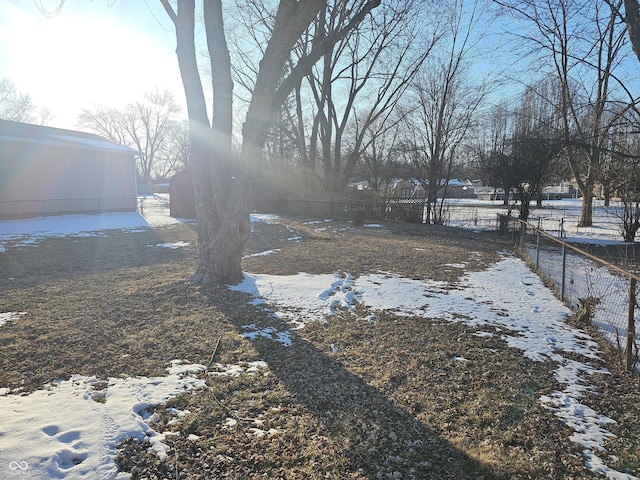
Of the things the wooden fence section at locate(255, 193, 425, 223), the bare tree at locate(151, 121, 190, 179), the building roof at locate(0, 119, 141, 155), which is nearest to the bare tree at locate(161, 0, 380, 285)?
the wooden fence section at locate(255, 193, 425, 223)

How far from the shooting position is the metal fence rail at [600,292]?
135 inches

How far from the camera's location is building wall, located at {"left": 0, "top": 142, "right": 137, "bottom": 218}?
1667 centimetres

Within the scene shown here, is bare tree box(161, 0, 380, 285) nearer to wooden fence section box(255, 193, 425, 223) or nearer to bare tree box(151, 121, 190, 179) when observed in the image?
wooden fence section box(255, 193, 425, 223)

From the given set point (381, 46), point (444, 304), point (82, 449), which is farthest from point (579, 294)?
point (381, 46)

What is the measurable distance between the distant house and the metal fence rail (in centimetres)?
1999

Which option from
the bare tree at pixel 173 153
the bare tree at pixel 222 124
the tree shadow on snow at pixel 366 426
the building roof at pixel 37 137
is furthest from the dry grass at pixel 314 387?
the bare tree at pixel 173 153

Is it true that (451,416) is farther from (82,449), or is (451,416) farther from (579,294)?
(579,294)

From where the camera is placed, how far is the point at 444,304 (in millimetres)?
5484

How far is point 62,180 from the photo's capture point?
723 inches

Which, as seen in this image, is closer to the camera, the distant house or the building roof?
the building roof

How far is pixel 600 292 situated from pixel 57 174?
21.7 metres

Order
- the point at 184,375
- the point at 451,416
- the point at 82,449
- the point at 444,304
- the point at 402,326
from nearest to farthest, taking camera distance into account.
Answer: the point at 82,449, the point at 451,416, the point at 184,375, the point at 402,326, the point at 444,304

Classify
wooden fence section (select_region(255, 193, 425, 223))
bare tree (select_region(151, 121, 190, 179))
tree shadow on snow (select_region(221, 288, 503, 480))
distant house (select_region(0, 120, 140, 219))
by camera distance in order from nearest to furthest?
tree shadow on snow (select_region(221, 288, 503, 480)), distant house (select_region(0, 120, 140, 219)), wooden fence section (select_region(255, 193, 425, 223)), bare tree (select_region(151, 121, 190, 179))

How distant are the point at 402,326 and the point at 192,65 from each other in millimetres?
5101
